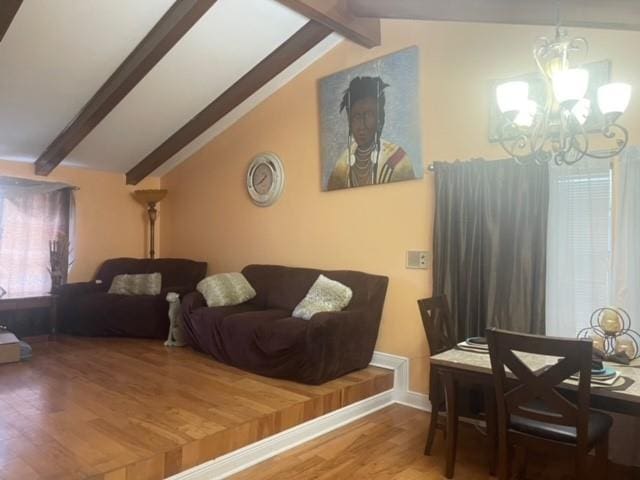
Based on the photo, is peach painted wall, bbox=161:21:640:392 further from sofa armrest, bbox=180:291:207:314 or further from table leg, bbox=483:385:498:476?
table leg, bbox=483:385:498:476

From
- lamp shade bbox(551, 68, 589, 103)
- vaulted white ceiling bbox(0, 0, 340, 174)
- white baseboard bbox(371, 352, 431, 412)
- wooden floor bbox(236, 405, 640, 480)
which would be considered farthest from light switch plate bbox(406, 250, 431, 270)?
vaulted white ceiling bbox(0, 0, 340, 174)

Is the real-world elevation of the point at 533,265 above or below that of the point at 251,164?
below

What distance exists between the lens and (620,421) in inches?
107

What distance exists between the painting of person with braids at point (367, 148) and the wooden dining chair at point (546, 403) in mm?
1977

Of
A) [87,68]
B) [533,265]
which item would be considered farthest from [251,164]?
[533,265]

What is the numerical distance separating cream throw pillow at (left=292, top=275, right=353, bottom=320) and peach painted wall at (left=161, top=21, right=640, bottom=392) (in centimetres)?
39

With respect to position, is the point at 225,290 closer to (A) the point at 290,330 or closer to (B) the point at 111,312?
(A) the point at 290,330

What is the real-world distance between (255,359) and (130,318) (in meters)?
1.96

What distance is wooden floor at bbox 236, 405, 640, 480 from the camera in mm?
2615

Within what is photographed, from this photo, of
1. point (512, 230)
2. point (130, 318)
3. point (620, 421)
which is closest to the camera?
point (620, 421)

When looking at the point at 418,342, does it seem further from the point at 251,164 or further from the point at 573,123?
the point at 251,164

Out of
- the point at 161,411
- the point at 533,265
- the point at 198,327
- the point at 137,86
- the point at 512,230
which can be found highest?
the point at 137,86

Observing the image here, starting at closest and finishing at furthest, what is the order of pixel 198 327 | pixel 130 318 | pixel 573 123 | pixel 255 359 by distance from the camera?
pixel 573 123, pixel 255 359, pixel 198 327, pixel 130 318

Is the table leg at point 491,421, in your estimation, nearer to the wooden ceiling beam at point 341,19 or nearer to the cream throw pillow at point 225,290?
the cream throw pillow at point 225,290
